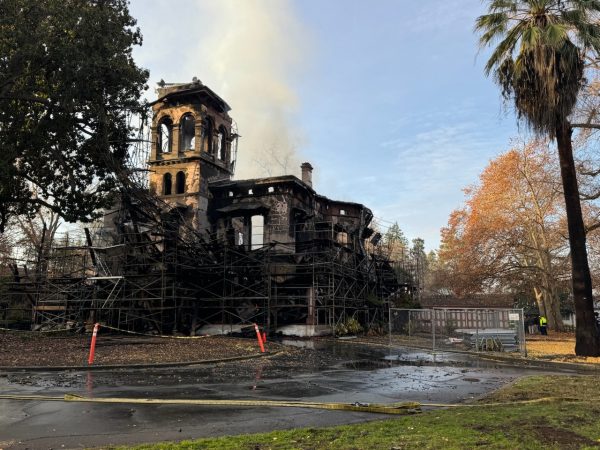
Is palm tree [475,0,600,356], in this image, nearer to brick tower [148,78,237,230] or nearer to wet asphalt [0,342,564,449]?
wet asphalt [0,342,564,449]

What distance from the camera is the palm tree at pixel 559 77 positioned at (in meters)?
16.0

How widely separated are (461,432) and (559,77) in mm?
14379

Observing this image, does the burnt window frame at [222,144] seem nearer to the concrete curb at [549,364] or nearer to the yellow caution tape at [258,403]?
the concrete curb at [549,364]

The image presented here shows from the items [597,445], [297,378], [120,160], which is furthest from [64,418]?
[120,160]

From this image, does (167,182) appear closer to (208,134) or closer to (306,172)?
(208,134)

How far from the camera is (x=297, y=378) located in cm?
1212

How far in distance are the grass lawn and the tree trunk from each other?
9513 mm

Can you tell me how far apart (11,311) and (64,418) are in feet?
105

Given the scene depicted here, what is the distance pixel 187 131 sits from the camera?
3809 centimetres

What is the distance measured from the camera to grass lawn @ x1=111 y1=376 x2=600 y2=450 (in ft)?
17.4

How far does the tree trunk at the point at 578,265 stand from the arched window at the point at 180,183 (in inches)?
996

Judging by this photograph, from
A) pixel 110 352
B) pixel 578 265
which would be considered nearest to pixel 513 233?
pixel 578 265

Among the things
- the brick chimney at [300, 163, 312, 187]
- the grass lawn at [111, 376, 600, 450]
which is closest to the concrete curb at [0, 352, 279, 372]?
the grass lawn at [111, 376, 600, 450]

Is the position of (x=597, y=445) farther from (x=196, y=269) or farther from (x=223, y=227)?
(x=223, y=227)
